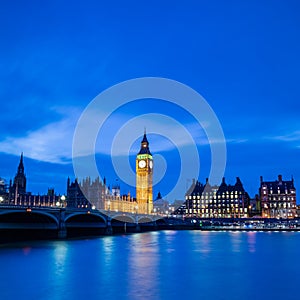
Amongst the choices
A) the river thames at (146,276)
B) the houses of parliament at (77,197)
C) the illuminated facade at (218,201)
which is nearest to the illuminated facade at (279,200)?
the illuminated facade at (218,201)

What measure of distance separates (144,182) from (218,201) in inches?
1383

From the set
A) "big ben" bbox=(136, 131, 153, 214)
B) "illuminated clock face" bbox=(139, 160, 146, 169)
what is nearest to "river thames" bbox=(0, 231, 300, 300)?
"big ben" bbox=(136, 131, 153, 214)

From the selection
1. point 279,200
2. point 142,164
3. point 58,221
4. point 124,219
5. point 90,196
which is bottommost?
point 124,219

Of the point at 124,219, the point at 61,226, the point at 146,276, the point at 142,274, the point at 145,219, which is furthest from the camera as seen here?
the point at 145,219

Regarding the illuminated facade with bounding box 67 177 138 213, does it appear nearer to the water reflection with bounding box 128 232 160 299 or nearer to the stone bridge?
the stone bridge

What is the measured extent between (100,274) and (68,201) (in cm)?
11106

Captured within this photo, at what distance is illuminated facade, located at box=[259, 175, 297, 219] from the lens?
148450 mm

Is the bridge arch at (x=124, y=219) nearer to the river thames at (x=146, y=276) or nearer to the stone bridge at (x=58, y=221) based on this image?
the stone bridge at (x=58, y=221)

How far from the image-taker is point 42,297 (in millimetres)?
21984

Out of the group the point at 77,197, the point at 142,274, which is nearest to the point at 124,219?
the point at 77,197

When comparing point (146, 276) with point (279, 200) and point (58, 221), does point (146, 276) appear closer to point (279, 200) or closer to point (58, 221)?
point (58, 221)

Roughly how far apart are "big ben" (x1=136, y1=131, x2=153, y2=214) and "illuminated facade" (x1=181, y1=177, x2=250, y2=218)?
66.6 feet

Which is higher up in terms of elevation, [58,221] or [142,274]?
[58,221]

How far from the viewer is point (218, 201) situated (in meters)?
169
